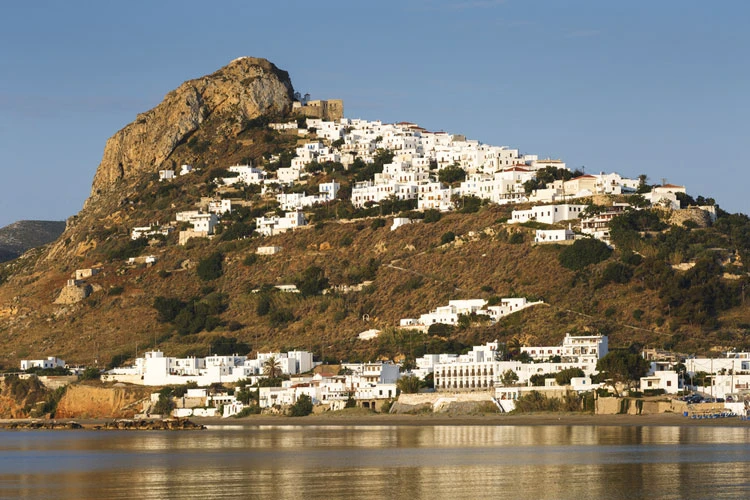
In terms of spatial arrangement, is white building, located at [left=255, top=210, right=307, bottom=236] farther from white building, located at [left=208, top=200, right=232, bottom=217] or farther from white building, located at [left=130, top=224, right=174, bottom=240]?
white building, located at [left=130, top=224, right=174, bottom=240]

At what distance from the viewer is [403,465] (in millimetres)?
44062

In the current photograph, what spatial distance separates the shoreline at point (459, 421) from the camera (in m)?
63.8

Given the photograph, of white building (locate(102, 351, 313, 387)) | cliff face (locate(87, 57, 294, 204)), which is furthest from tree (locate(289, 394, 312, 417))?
cliff face (locate(87, 57, 294, 204))

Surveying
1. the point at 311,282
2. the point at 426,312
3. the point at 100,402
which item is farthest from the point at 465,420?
the point at 311,282

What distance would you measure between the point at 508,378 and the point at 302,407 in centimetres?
1351

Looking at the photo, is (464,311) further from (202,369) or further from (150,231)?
(150,231)

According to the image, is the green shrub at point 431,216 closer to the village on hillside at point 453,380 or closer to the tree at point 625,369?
the village on hillside at point 453,380

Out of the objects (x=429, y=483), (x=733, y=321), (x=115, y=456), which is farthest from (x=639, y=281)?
(x=429, y=483)

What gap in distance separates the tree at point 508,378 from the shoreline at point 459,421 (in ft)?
11.9

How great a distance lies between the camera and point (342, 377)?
82375 mm

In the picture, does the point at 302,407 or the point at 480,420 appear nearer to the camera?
the point at 480,420

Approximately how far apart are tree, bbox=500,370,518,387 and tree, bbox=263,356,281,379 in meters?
18.1

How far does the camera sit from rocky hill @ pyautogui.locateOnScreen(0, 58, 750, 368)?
87562mm

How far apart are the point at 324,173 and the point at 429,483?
94.8 meters
